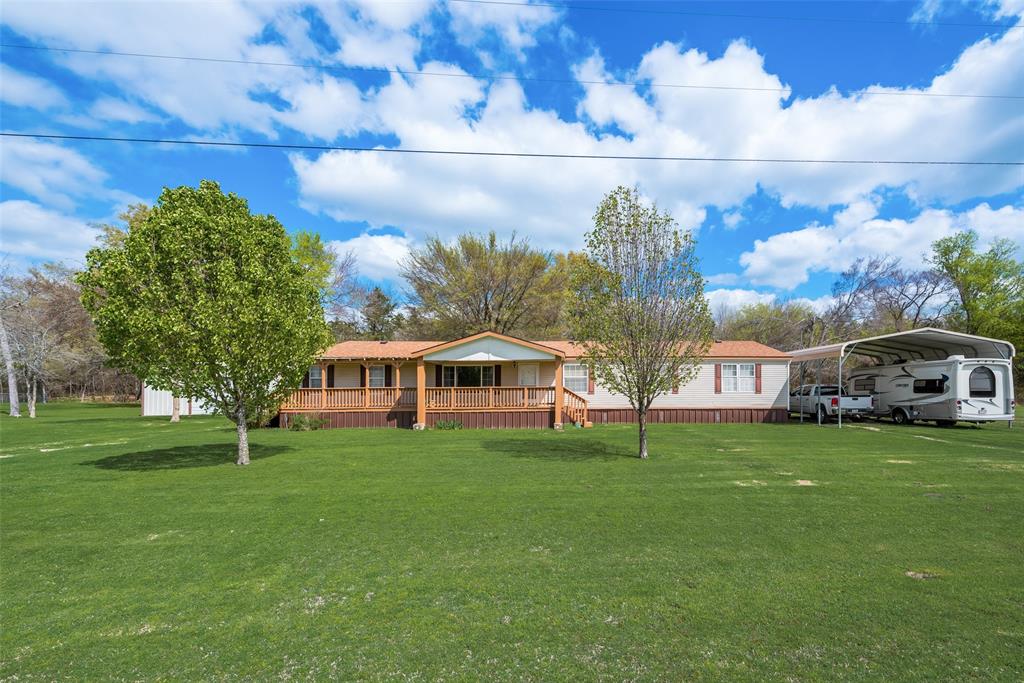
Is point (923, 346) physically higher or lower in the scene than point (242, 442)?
higher

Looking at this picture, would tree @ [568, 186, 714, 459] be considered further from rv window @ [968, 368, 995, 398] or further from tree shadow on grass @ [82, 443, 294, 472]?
rv window @ [968, 368, 995, 398]

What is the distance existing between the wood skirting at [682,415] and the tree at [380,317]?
85.1 feet

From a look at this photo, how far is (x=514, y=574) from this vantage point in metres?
4.87

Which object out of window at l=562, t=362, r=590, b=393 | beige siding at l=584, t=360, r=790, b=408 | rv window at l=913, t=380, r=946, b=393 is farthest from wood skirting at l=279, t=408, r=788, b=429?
rv window at l=913, t=380, r=946, b=393

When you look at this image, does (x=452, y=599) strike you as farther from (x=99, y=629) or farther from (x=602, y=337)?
(x=602, y=337)

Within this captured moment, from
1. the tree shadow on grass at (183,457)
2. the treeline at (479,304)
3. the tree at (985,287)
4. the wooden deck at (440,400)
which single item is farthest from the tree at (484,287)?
the tree at (985,287)

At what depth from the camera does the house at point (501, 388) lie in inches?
784

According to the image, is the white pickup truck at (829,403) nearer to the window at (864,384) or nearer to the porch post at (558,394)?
the window at (864,384)

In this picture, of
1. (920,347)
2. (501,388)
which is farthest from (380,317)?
(920,347)

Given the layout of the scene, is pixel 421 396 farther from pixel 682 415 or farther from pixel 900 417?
pixel 900 417

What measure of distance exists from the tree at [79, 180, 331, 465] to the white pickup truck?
21.4 meters

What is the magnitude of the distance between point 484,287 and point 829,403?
1931 cm

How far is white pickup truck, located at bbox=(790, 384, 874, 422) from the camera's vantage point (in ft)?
71.7

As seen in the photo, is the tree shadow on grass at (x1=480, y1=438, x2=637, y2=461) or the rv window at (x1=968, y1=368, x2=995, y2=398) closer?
the tree shadow on grass at (x1=480, y1=438, x2=637, y2=461)
